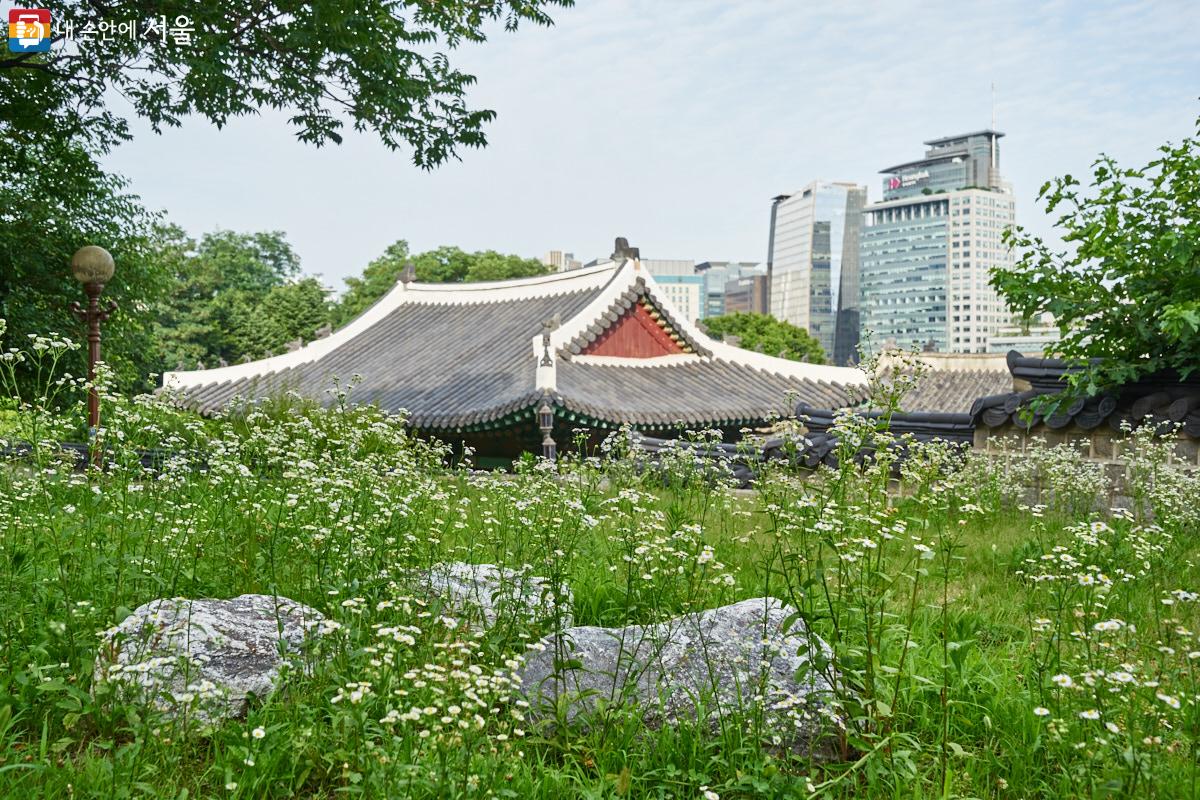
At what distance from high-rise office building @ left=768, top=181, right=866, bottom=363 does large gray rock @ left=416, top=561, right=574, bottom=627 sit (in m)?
139

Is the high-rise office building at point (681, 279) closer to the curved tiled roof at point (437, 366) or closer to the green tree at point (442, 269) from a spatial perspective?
the green tree at point (442, 269)

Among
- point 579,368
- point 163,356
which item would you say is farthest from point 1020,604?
point 163,356

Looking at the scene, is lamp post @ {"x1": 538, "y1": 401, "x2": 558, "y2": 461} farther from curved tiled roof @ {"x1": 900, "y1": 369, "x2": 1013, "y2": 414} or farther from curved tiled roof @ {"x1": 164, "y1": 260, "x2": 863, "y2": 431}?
curved tiled roof @ {"x1": 900, "y1": 369, "x2": 1013, "y2": 414}

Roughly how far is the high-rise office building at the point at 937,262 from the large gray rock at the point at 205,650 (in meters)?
121

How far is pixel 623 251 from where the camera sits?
1884 cm

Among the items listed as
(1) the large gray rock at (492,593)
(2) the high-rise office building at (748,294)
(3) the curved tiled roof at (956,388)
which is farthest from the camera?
(2) the high-rise office building at (748,294)

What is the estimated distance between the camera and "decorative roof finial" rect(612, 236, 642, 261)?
18.6m

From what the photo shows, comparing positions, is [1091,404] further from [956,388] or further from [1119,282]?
[956,388]

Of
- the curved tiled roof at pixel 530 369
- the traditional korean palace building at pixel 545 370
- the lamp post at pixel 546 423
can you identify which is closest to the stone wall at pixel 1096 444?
the traditional korean palace building at pixel 545 370

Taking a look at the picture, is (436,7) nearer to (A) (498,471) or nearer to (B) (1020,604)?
(A) (498,471)

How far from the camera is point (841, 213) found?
479ft

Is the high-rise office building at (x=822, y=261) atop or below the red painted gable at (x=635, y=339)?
atop

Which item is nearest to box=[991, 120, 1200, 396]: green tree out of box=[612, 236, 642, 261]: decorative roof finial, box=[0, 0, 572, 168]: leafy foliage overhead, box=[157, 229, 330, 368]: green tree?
box=[0, 0, 572, 168]: leafy foliage overhead

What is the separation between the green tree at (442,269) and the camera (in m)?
46.7
